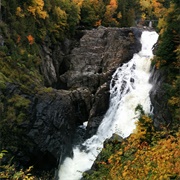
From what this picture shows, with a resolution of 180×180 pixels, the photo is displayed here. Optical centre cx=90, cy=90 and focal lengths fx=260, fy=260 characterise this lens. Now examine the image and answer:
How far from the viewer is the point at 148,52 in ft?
117

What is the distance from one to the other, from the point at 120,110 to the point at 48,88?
7583 millimetres

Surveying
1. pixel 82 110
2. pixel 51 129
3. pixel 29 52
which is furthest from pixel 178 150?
pixel 29 52

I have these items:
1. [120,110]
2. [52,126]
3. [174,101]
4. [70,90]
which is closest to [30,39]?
[70,90]

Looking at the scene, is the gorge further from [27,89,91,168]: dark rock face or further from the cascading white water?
Result: the cascading white water

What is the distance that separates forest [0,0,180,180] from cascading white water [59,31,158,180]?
329 centimetres

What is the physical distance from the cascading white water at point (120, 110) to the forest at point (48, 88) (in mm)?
3290

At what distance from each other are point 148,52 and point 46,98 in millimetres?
18692

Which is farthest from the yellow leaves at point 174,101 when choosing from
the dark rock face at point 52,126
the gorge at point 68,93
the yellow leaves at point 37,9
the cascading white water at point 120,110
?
the yellow leaves at point 37,9

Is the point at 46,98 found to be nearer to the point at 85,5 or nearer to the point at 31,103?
the point at 31,103

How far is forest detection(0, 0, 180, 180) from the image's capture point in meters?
8.47

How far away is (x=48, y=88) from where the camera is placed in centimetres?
2378

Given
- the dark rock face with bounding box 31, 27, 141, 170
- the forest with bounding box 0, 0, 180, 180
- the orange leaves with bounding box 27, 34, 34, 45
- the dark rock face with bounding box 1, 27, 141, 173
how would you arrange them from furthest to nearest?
the orange leaves with bounding box 27, 34, 34, 45
the dark rock face with bounding box 31, 27, 141, 170
the dark rock face with bounding box 1, 27, 141, 173
the forest with bounding box 0, 0, 180, 180

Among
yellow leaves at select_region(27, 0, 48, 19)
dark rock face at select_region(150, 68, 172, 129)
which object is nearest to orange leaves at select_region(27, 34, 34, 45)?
yellow leaves at select_region(27, 0, 48, 19)

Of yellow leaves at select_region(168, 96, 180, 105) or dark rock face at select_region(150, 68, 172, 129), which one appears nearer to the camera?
yellow leaves at select_region(168, 96, 180, 105)
